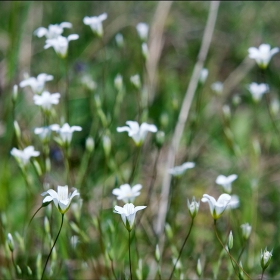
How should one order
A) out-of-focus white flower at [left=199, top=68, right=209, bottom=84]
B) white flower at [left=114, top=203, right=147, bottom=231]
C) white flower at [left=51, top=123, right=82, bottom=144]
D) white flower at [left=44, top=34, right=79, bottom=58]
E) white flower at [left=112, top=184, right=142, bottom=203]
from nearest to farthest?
white flower at [left=114, top=203, right=147, bottom=231], white flower at [left=112, top=184, right=142, bottom=203], white flower at [left=51, top=123, right=82, bottom=144], white flower at [left=44, top=34, right=79, bottom=58], out-of-focus white flower at [left=199, top=68, right=209, bottom=84]

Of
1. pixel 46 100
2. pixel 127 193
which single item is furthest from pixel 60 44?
pixel 127 193

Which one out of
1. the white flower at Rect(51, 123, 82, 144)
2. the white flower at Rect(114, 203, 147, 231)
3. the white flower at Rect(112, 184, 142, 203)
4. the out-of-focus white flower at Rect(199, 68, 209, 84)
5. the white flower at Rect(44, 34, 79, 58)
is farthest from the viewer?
the out-of-focus white flower at Rect(199, 68, 209, 84)

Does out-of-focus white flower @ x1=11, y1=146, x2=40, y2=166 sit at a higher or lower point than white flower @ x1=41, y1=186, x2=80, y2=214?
higher

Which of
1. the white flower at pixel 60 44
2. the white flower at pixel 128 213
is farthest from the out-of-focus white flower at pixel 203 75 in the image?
Result: the white flower at pixel 128 213

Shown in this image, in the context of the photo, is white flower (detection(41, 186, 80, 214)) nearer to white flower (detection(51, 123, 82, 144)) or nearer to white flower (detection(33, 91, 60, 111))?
white flower (detection(51, 123, 82, 144))

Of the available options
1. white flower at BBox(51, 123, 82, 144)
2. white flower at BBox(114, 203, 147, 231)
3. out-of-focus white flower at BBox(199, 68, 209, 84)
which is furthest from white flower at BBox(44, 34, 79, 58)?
white flower at BBox(114, 203, 147, 231)

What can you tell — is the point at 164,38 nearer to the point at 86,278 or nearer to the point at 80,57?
the point at 80,57

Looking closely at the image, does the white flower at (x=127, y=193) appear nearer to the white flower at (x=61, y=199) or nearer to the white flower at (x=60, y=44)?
the white flower at (x=61, y=199)

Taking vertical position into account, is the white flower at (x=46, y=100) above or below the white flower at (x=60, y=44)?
below

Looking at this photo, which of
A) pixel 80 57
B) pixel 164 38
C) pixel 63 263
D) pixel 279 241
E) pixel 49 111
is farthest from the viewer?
pixel 164 38

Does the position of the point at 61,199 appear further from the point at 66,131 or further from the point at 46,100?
the point at 46,100

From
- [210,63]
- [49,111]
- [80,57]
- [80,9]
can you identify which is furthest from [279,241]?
[80,9]
